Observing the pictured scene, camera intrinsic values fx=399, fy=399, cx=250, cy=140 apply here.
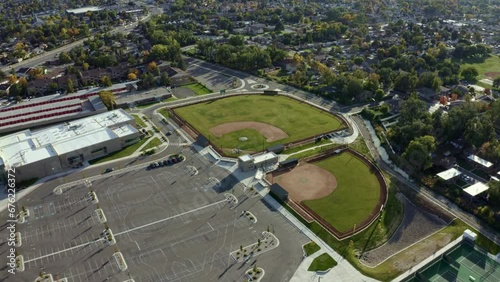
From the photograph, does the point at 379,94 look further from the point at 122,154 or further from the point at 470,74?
the point at 122,154

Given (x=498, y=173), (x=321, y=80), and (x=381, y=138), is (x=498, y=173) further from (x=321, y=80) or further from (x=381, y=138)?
(x=321, y=80)

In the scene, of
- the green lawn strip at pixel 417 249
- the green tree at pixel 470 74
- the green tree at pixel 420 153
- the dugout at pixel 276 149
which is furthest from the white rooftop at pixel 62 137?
the green tree at pixel 470 74

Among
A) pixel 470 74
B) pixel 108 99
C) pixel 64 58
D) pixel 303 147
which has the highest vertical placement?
pixel 303 147

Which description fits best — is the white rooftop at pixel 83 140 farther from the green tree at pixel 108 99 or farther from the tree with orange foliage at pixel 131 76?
the tree with orange foliage at pixel 131 76

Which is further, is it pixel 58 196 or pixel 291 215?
pixel 58 196

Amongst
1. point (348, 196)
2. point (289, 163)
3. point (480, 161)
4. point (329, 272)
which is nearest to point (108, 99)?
point (289, 163)

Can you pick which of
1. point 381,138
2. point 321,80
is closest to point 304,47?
point 321,80
